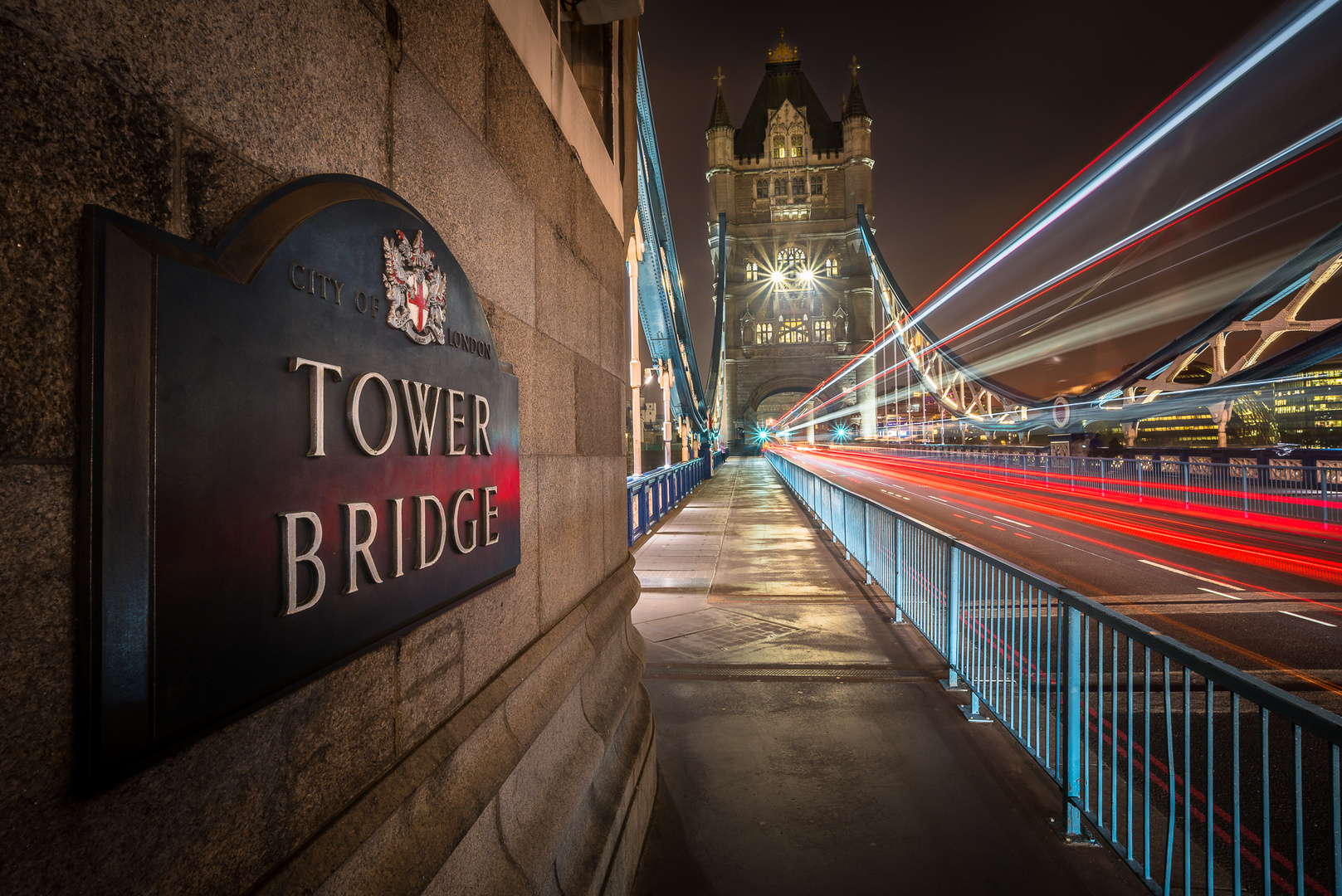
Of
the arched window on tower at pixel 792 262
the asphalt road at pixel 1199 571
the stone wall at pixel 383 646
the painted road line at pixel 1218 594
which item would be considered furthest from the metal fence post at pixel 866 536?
the arched window on tower at pixel 792 262

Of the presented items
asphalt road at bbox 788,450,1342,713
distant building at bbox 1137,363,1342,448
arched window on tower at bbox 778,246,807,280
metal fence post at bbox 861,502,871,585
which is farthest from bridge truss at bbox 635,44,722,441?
arched window on tower at bbox 778,246,807,280

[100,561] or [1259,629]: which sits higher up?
[100,561]

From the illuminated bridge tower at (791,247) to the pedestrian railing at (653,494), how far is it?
6661 cm

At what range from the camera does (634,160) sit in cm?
493

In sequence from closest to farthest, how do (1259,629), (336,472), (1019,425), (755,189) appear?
(336,472) < (1259,629) < (1019,425) < (755,189)

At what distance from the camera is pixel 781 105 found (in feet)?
316

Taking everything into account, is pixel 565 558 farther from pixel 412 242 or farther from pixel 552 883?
pixel 412 242

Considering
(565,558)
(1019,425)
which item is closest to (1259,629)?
(565,558)

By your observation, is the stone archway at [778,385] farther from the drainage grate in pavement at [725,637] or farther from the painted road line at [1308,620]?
the drainage grate in pavement at [725,637]

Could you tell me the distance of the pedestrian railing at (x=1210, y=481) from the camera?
12.0m

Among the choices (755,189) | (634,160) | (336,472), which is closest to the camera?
(336,472)

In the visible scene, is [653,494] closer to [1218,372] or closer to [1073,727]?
[1073,727]

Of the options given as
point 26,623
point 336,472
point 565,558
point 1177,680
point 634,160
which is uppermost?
point 634,160

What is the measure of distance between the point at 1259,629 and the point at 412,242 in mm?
7466
